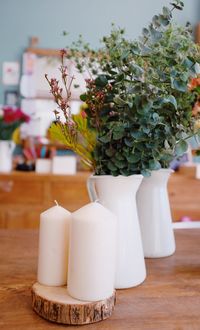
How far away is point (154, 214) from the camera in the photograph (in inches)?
Result: 32.7

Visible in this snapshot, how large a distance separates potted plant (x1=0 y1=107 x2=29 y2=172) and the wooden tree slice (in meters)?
1.81

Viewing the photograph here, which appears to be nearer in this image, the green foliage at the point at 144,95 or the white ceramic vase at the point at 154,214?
the green foliage at the point at 144,95

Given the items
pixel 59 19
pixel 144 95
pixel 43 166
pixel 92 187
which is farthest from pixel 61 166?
pixel 144 95

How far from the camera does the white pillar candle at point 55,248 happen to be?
0.59 m

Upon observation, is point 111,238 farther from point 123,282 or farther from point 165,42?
point 165,42

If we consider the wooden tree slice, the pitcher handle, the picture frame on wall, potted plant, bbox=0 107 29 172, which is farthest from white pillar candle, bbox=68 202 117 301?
the picture frame on wall

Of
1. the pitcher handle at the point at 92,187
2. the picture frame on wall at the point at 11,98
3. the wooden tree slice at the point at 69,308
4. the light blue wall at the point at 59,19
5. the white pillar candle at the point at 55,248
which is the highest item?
Answer: the light blue wall at the point at 59,19

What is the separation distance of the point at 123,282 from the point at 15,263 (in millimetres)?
268

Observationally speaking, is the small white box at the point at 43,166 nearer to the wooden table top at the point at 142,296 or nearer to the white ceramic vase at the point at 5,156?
the white ceramic vase at the point at 5,156

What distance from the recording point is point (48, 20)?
2.92 meters

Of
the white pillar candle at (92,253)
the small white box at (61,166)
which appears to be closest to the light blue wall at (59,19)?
the small white box at (61,166)

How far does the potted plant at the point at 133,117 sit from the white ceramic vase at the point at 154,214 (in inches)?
5.7

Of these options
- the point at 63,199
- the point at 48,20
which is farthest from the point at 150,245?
the point at 48,20

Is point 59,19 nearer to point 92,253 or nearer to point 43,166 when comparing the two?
point 43,166
